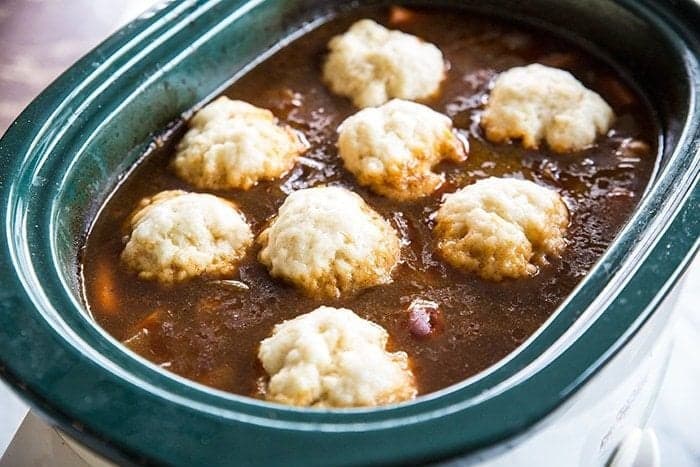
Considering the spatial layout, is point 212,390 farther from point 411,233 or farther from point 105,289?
point 411,233

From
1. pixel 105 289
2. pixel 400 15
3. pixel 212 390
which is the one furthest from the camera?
pixel 400 15

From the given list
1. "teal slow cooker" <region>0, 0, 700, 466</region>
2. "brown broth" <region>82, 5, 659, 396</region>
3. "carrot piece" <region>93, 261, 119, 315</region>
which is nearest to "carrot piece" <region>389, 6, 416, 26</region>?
"brown broth" <region>82, 5, 659, 396</region>

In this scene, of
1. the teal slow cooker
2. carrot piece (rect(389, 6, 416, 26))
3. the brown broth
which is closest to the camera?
the teal slow cooker

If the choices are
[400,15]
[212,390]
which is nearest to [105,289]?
[212,390]

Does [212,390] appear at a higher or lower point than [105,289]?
higher

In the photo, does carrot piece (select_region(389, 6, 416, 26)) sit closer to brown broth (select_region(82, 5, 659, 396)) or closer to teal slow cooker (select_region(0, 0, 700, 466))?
brown broth (select_region(82, 5, 659, 396))

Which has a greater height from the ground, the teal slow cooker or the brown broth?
the teal slow cooker
